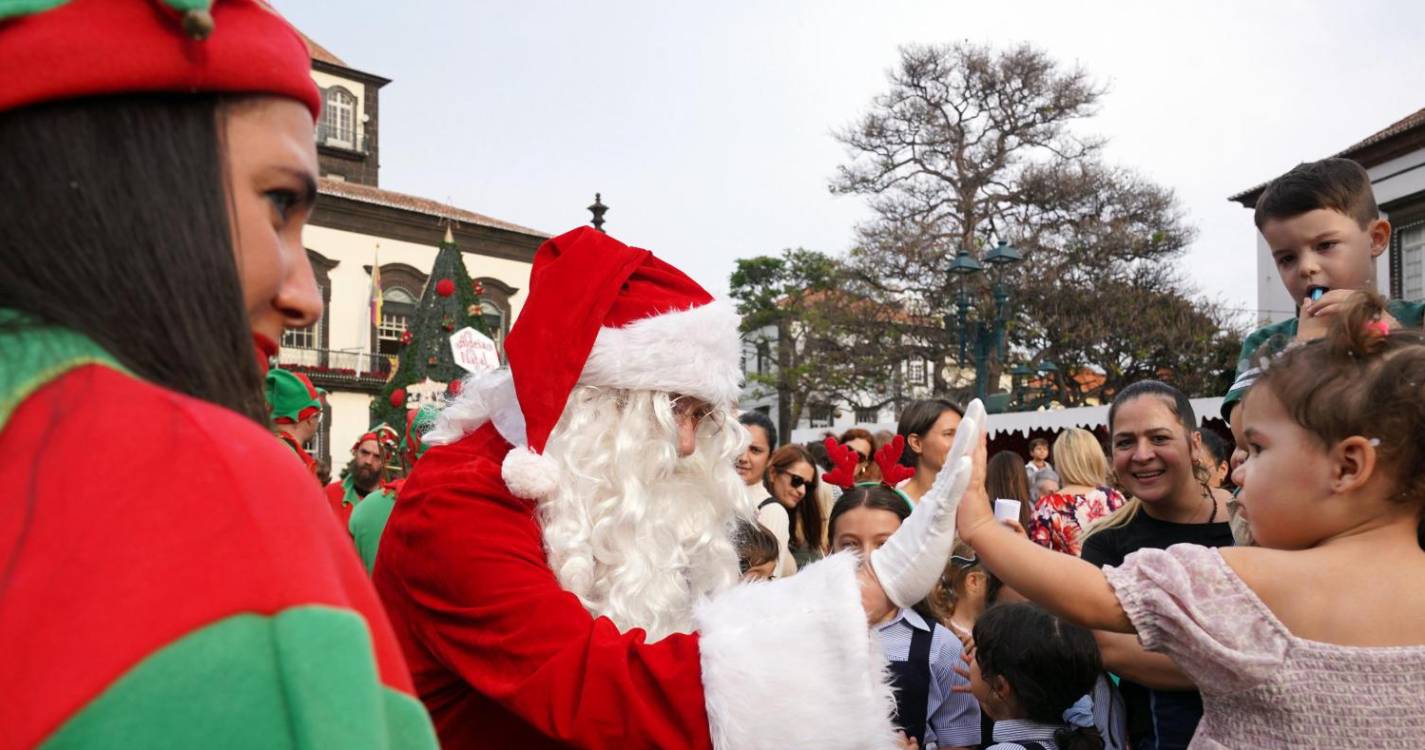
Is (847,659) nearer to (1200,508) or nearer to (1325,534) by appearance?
(1325,534)

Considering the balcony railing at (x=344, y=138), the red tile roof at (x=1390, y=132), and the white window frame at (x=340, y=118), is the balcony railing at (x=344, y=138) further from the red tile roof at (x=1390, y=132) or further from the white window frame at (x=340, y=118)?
the red tile roof at (x=1390, y=132)

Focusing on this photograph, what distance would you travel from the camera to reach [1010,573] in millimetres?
1952

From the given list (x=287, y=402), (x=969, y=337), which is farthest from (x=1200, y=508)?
(x=969, y=337)

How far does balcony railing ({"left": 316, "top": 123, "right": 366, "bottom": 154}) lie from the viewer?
37.7 metres

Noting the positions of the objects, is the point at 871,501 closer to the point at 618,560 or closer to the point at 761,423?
the point at 618,560

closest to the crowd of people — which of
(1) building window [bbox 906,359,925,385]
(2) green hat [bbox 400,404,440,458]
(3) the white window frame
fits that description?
(2) green hat [bbox 400,404,440,458]

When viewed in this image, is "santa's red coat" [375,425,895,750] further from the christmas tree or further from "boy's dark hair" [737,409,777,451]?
the christmas tree

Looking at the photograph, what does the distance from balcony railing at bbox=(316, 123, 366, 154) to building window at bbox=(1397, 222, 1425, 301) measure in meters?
32.4

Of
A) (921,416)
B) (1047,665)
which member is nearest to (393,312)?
(921,416)

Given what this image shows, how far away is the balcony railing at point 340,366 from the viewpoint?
33500 millimetres

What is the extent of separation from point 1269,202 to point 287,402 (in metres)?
4.82

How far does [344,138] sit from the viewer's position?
38.6 meters

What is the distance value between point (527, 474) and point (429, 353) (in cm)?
→ 861

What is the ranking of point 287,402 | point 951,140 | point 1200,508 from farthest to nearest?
point 951,140 < point 287,402 < point 1200,508
